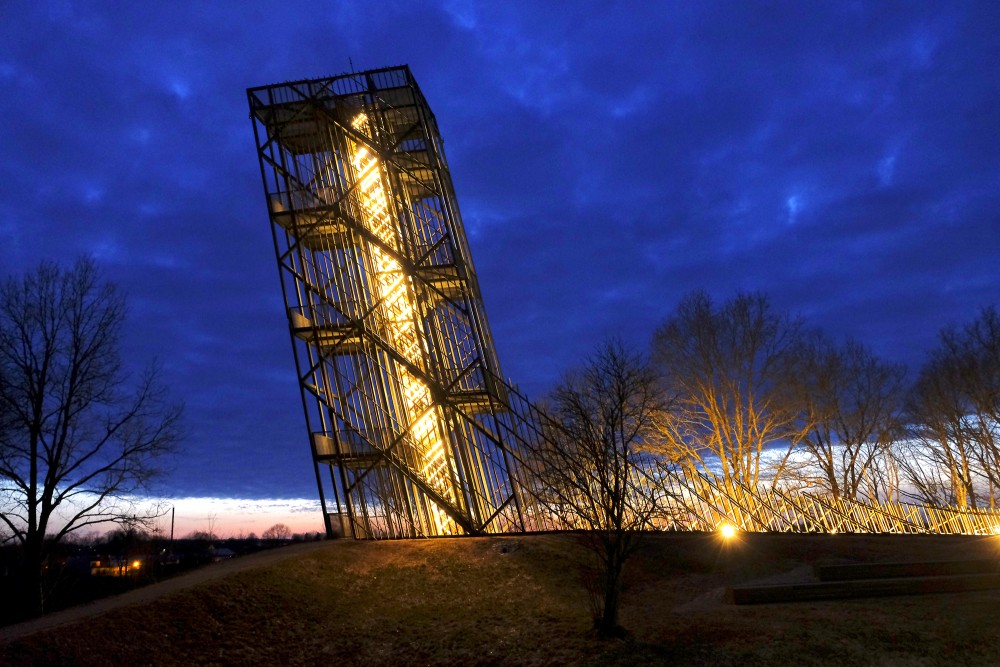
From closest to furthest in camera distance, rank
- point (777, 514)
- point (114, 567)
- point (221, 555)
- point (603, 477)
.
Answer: point (603, 477) < point (777, 514) < point (114, 567) < point (221, 555)

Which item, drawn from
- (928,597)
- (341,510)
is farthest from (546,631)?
(341,510)

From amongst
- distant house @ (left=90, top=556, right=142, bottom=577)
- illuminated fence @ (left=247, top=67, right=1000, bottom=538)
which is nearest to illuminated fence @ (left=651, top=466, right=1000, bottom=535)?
illuminated fence @ (left=247, top=67, right=1000, bottom=538)

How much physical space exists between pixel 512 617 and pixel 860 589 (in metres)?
5.64

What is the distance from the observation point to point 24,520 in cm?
1482

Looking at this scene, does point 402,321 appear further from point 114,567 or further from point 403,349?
point 114,567

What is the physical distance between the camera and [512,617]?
31.0 ft

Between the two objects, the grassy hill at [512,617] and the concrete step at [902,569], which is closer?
the grassy hill at [512,617]

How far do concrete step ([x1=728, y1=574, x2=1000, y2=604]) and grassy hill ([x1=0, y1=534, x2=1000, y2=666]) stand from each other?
8.5 inches

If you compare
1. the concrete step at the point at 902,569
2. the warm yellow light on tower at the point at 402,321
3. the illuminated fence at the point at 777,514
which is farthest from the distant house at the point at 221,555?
the concrete step at the point at 902,569

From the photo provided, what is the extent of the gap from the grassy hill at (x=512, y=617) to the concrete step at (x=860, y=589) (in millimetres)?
217

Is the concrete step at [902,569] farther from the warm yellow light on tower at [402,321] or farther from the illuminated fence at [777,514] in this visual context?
the warm yellow light on tower at [402,321]

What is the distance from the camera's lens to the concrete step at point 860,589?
954cm

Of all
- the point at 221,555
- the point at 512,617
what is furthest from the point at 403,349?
the point at 221,555

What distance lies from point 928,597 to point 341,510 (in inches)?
490
